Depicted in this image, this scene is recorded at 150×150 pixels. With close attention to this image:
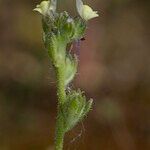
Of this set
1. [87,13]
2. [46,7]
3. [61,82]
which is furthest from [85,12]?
[61,82]

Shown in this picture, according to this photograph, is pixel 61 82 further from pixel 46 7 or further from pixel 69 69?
pixel 46 7

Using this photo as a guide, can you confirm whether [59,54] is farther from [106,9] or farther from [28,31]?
[106,9]

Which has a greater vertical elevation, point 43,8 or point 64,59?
point 43,8

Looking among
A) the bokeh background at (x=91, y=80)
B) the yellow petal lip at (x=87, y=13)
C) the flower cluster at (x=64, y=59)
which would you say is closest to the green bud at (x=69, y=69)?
the flower cluster at (x=64, y=59)

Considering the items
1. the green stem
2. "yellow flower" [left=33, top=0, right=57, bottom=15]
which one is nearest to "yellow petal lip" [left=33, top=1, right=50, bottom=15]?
"yellow flower" [left=33, top=0, right=57, bottom=15]

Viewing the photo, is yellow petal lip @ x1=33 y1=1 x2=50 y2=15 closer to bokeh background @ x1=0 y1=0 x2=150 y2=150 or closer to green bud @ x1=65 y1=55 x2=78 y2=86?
green bud @ x1=65 y1=55 x2=78 y2=86

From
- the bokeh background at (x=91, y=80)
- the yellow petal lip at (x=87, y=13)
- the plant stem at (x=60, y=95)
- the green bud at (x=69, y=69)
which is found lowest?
the bokeh background at (x=91, y=80)

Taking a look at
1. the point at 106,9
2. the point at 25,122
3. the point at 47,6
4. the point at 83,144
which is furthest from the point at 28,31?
the point at 47,6

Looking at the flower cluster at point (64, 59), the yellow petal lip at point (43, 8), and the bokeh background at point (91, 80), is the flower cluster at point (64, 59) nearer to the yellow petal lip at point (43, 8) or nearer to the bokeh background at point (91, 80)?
the yellow petal lip at point (43, 8)

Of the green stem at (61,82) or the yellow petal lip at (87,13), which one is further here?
the yellow petal lip at (87,13)
